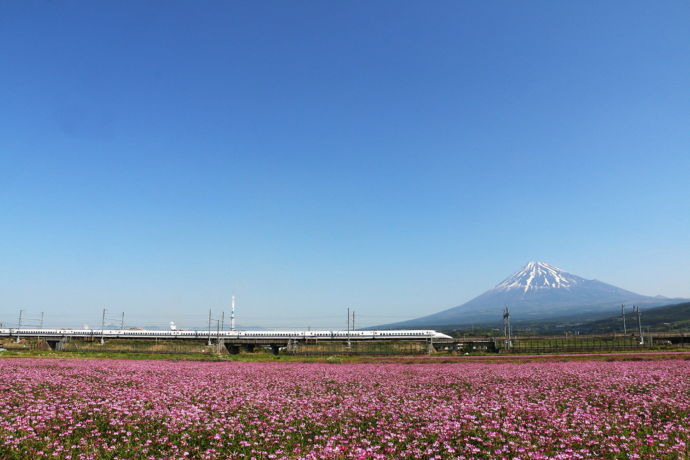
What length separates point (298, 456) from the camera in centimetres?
735

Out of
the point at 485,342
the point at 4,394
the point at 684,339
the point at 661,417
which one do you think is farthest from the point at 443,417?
the point at 684,339

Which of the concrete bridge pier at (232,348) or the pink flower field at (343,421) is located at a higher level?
the pink flower field at (343,421)

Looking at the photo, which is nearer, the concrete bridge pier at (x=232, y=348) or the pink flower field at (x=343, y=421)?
the pink flower field at (x=343, y=421)

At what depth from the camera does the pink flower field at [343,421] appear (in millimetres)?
7930

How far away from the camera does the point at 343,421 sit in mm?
10578

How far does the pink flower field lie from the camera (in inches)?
312

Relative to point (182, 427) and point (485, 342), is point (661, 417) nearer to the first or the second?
point (182, 427)

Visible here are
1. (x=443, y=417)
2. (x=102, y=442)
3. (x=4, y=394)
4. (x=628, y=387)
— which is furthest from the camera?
(x=628, y=387)

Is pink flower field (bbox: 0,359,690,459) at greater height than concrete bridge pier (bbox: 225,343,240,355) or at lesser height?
greater

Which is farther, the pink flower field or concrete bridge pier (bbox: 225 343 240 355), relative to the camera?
concrete bridge pier (bbox: 225 343 240 355)

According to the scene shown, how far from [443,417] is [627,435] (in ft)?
12.8

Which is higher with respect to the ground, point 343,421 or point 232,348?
point 343,421

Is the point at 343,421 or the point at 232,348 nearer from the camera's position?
the point at 343,421

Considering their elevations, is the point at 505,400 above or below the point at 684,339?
above
